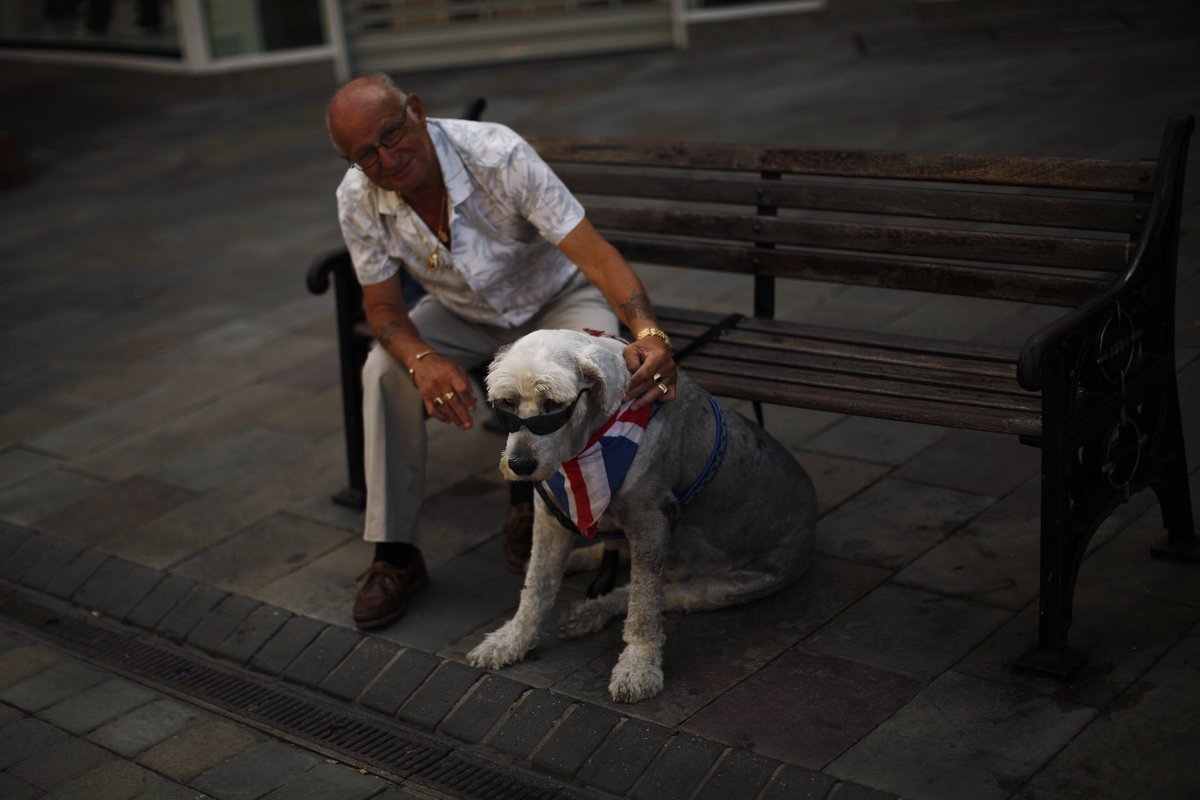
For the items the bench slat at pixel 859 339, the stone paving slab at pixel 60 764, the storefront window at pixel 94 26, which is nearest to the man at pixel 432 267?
the bench slat at pixel 859 339

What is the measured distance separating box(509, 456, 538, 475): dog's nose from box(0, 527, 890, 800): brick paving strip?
76cm

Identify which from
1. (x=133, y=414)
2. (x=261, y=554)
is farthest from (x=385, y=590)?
(x=133, y=414)

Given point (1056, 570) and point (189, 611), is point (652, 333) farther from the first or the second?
point (189, 611)

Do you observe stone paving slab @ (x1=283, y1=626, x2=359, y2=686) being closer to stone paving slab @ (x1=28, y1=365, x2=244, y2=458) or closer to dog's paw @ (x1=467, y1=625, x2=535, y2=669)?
dog's paw @ (x1=467, y1=625, x2=535, y2=669)

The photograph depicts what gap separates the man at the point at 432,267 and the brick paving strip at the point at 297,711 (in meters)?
0.32

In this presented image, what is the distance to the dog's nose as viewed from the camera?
3.44 metres

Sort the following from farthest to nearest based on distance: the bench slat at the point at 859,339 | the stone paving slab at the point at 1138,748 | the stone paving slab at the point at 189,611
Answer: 1. the stone paving slab at the point at 189,611
2. the bench slat at the point at 859,339
3. the stone paving slab at the point at 1138,748

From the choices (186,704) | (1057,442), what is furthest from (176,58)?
(1057,442)

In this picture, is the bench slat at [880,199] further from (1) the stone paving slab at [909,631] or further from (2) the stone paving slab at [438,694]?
(2) the stone paving slab at [438,694]

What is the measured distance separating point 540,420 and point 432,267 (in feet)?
4.24

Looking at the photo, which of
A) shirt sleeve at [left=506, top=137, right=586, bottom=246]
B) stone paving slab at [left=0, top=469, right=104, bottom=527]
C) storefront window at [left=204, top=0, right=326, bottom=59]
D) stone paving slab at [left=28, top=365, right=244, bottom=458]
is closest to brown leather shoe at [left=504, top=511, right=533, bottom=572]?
shirt sleeve at [left=506, top=137, right=586, bottom=246]

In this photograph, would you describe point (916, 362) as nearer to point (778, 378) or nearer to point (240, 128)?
point (778, 378)

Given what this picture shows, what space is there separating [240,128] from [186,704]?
9540mm

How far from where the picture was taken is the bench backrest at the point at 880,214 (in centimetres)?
417
